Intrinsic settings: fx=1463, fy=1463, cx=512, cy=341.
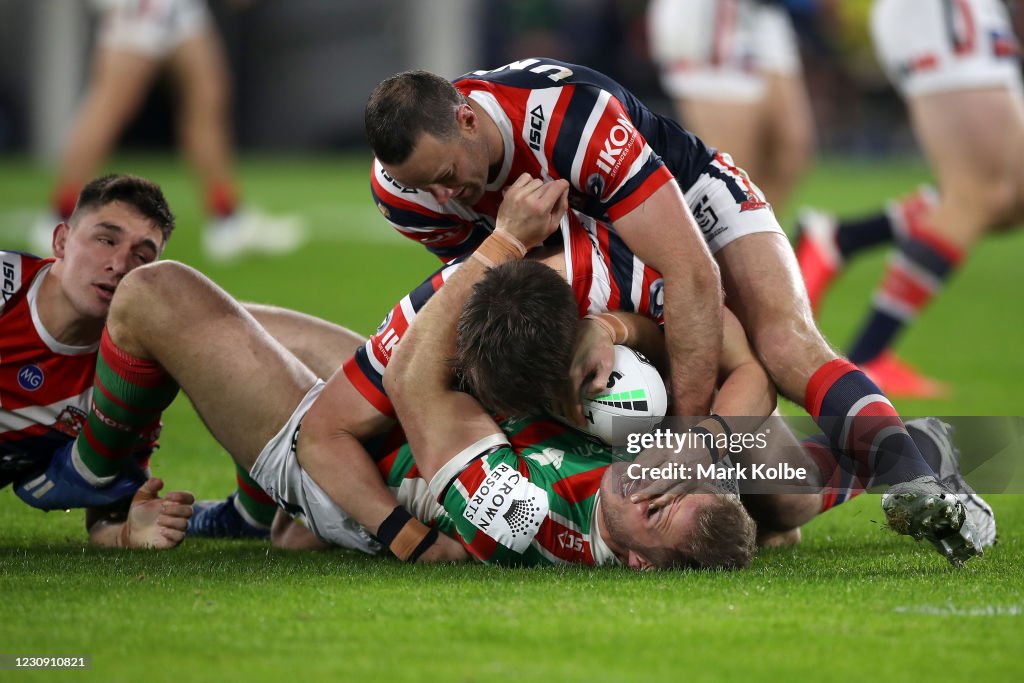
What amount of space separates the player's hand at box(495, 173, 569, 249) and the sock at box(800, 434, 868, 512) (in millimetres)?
957

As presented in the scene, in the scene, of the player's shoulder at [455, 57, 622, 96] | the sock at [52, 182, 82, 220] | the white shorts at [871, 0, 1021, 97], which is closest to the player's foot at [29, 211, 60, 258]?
the sock at [52, 182, 82, 220]

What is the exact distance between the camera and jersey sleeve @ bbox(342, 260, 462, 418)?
13.1 feet

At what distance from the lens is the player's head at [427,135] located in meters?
3.96

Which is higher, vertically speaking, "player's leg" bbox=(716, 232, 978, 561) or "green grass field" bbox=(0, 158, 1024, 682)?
"player's leg" bbox=(716, 232, 978, 561)

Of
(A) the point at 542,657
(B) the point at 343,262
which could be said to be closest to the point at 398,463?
(A) the point at 542,657

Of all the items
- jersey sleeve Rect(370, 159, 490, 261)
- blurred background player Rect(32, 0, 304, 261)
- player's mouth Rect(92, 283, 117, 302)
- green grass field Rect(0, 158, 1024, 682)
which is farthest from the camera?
blurred background player Rect(32, 0, 304, 261)

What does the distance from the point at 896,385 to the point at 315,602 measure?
4.58 meters

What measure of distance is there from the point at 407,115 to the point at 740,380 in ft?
3.82

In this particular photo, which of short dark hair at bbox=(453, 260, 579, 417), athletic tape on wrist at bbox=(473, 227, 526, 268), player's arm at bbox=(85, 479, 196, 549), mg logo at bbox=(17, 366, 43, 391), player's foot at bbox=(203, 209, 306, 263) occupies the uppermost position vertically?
athletic tape on wrist at bbox=(473, 227, 526, 268)

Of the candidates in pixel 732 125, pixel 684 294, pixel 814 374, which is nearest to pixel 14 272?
pixel 684 294

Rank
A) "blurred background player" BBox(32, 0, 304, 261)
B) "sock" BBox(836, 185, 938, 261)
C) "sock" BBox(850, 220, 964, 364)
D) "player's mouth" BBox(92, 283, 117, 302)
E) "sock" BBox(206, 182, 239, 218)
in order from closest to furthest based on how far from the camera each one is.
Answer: "player's mouth" BBox(92, 283, 117, 302) < "sock" BBox(850, 220, 964, 364) < "sock" BBox(836, 185, 938, 261) < "blurred background player" BBox(32, 0, 304, 261) < "sock" BBox(206, 182, 239, 218)

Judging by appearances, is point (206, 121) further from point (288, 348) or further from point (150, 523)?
point (150, 523)

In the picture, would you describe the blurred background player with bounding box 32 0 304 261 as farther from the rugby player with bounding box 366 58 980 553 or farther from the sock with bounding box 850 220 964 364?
the rugby player with bounding box 366 58 980 553

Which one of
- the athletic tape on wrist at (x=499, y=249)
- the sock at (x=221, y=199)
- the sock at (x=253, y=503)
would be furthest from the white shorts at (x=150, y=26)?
the athletic tape on wrist at (x=499, y=249)
